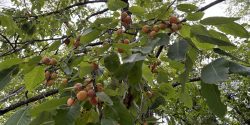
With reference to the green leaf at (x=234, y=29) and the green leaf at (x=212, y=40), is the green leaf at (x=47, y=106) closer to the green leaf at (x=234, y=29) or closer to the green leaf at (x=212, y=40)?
the green leaf at (x=212, y=40)

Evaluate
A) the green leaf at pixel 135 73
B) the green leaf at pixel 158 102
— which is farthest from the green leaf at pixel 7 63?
the green leaf at pixel 158 102

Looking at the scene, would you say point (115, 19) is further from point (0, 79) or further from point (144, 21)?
point (0, 79)

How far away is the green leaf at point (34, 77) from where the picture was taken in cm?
115

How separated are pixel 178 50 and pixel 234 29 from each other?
0.21 m

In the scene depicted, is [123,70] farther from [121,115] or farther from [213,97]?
[213,97]

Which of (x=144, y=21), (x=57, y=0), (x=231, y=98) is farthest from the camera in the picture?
(x=231, y=98)

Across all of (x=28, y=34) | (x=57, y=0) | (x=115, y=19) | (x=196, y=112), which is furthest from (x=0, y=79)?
(x=196, y=112)

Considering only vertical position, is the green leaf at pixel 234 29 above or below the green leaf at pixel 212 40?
below

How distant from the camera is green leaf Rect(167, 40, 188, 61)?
933mm

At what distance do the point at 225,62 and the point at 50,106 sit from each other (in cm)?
48

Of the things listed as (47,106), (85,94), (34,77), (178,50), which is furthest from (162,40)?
(34,77)

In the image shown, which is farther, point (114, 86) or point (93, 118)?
point (114, 86)

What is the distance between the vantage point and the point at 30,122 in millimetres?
1003

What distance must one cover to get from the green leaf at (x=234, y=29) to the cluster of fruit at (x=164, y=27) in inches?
5.0
